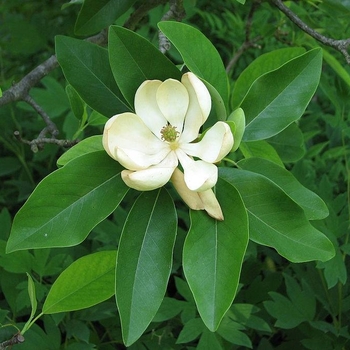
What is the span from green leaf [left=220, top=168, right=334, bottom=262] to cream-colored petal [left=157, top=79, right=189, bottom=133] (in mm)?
124

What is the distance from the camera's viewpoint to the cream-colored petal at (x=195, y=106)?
80cm

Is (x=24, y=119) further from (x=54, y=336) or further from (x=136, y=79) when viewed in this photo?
(x=136, y=79)

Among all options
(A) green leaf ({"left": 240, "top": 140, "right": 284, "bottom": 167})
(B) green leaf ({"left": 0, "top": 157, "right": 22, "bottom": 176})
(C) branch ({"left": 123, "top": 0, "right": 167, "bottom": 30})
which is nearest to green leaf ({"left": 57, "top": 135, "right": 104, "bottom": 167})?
(A) green leaf ({"left": 240, "top": 140, "right": 284, "bottom": 167})

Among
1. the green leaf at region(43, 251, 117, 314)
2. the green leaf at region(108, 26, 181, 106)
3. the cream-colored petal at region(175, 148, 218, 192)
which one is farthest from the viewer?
the green leaf at region(43, 251, 117, 314)

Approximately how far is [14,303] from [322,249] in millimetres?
716

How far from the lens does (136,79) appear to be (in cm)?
89

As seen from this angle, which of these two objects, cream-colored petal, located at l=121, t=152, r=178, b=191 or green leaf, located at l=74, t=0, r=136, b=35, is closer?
cream-colored petal, located at l=121, t=152, r=178, b=191

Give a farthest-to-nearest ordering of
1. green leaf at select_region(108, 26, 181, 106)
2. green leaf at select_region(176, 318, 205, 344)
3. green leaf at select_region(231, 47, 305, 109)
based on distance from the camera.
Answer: green leaf at select_region(176, 318, 205, 344) → green leaf at select_region(231, 47, 305, 109) → green leaf at select_region(108, 26, 181, 106)

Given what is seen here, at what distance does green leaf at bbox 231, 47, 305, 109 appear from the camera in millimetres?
1112

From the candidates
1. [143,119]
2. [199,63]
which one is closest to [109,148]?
[143,119]

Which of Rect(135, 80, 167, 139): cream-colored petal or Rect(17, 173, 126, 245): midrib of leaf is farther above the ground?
Rect(135, 80, 167, 139): cream-colored petal

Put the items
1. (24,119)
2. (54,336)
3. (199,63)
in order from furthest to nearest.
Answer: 1. (24,119)
2. (54,336)
3. (199,63)

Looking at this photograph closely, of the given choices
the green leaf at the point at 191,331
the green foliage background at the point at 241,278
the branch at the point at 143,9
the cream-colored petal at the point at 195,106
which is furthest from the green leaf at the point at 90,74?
the green leaf at the point at 191,331

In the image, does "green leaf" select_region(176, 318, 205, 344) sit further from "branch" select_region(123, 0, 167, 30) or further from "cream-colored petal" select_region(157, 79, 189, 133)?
"branch" select_region(123, 0, 167, 30)
